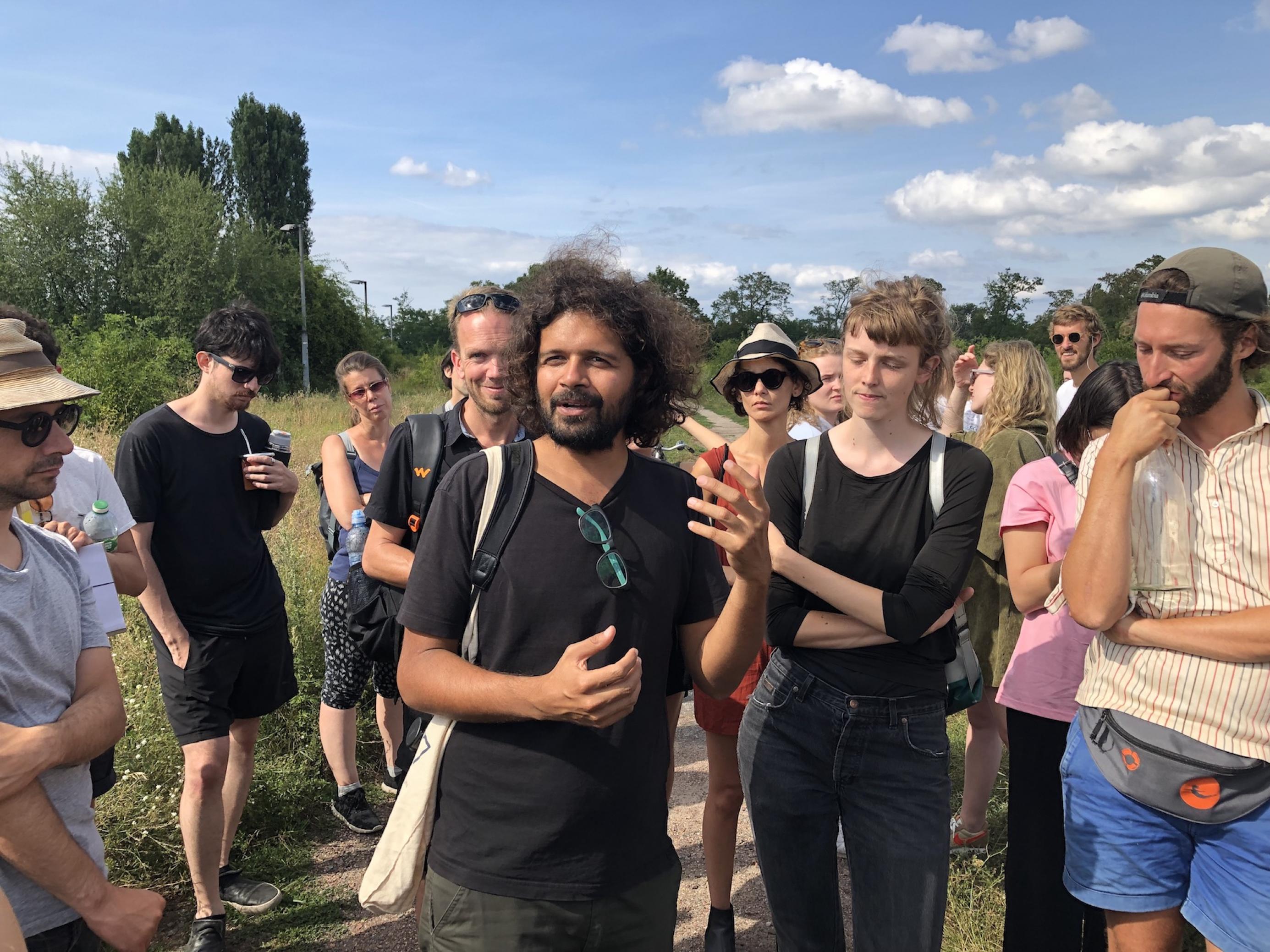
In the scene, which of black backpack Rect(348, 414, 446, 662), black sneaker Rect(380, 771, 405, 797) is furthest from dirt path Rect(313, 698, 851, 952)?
black backpack Rect(348, 414, 446, 662)

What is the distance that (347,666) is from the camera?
4.37 m

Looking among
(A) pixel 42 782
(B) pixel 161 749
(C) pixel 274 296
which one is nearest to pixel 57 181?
(C) pixel 274 296

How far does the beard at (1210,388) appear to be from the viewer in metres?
2.07

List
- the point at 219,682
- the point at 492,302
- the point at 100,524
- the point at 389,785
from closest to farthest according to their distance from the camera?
the point at 100,524
the point at 492,302
the point at 219,682
the point at 389,785

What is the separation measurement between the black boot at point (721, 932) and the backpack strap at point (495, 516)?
195cm

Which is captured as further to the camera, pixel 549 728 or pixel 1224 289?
pixel 1224 289

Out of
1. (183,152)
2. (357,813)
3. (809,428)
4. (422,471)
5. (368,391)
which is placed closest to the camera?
(422,471)

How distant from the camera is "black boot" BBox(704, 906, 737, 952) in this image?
324cm

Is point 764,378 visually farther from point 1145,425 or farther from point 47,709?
point 47,709

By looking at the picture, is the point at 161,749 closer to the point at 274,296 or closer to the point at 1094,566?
the point at 1094,566

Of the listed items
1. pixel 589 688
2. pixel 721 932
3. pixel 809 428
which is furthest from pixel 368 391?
pixel 589 688

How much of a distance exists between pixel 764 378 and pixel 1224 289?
1.80 meters

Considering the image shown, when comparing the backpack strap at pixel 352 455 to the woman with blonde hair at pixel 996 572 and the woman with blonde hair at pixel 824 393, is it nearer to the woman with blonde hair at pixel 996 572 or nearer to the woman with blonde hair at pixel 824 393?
the woman with blonde hair at pixel 824 393

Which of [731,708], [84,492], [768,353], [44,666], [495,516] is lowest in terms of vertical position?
[731,708]
